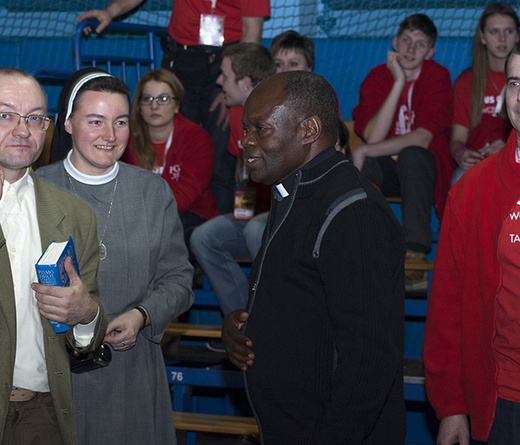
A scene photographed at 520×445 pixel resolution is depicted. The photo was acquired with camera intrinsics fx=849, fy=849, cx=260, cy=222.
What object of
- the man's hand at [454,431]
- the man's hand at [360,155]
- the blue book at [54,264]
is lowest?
the man's hand at [454,431]

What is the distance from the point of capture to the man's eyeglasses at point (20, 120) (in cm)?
256

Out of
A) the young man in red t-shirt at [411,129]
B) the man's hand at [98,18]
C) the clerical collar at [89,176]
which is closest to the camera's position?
the clerical collar at [89,176]

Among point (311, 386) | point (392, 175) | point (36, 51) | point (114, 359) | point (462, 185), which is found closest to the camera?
point (311, 386)

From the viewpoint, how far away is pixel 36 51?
7.30 metres

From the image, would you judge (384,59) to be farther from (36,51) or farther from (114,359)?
(114,359)

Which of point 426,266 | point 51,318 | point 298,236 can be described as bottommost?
point 426,266

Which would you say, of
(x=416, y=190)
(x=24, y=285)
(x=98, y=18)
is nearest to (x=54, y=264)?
(x=24, y=285)

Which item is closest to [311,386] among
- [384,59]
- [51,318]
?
[51,318]

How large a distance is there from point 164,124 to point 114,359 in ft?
8.54

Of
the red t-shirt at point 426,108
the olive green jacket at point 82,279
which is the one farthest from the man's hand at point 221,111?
the olive green jacket at point 82,279

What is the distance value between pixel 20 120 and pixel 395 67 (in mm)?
3542

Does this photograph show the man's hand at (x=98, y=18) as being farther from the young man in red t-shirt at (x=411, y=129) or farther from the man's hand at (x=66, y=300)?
the man's hand at (x=66, y=300)

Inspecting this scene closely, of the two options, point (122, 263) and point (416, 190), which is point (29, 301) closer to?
point (122, 263)

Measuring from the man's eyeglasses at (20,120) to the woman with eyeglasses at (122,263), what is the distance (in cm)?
47
